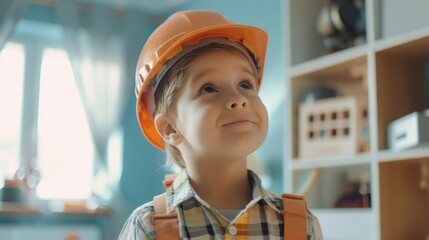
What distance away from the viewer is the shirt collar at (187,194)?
0.95 meters

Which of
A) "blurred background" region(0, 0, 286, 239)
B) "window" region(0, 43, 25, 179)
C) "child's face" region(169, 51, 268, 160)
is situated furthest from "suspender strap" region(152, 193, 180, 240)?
"window" region(0, 43, 25, 179)

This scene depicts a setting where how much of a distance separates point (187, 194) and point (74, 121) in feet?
10.3

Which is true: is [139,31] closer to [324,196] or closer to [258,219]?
[324,196]

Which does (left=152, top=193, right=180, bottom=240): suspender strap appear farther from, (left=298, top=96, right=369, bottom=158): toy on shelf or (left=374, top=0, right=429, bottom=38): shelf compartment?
(left=298, top=96, right=369, bottom=158): toy on shelf

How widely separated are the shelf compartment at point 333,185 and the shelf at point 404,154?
1.17 feet

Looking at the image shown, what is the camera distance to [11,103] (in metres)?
3.79

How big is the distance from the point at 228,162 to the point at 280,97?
220cm

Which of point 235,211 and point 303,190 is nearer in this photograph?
point 235,211

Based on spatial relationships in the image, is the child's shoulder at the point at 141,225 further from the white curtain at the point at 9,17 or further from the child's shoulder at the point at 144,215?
the white curtain at the point at 9,17

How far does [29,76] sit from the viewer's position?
12.7ft

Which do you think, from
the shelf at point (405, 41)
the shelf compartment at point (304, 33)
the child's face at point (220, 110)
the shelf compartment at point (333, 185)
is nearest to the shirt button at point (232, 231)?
the child's face at point (220, 110)

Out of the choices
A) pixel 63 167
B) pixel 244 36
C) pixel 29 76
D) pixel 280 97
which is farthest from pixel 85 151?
pixel 244 36

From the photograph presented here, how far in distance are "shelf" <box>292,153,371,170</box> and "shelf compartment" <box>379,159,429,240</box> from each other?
0.08 metres

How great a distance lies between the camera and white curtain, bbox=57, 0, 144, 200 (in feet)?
12.6
